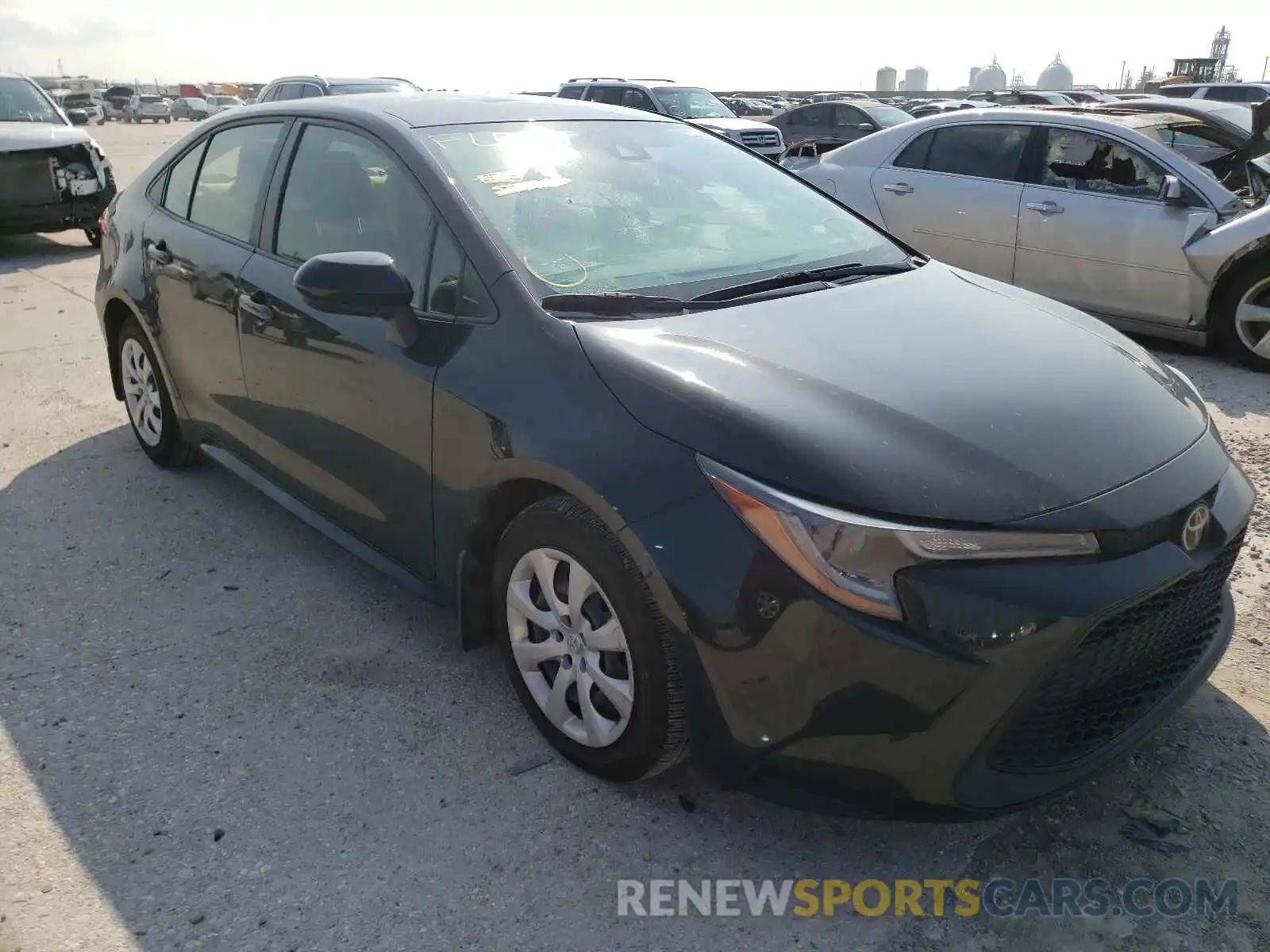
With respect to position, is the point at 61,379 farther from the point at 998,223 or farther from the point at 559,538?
the point at 998,223

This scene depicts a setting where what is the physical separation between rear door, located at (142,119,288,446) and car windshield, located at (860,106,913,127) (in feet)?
53.2

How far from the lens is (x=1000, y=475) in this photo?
209 centimetres

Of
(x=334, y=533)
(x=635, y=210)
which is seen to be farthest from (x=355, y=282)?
(x=334, y=533)

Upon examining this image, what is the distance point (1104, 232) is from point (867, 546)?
5.22 metres

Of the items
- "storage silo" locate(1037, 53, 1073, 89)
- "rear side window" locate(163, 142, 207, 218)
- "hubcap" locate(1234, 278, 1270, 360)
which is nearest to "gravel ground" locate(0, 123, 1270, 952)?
"rear side window" locate(163, 142, 207, 218)

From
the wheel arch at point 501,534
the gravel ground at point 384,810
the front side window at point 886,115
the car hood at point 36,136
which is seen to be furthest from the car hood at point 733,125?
the wheel arch at point 501,534

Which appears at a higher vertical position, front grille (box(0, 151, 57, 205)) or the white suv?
the white suv

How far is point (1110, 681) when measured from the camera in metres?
2.15

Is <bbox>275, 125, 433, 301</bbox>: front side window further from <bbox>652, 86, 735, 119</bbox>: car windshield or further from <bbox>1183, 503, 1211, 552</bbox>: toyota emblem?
<bbox>652, 86, 735, 119</bbox>: car windshield

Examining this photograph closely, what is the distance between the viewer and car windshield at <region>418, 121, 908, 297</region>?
2.80 m

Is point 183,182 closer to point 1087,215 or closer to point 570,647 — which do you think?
point 570,647

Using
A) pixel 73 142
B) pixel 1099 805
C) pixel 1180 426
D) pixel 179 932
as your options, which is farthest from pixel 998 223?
pixel 73 142

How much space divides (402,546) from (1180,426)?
6.88 feet

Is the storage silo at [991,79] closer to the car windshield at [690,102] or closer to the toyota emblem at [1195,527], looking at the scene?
the car windshield at [690,102]
